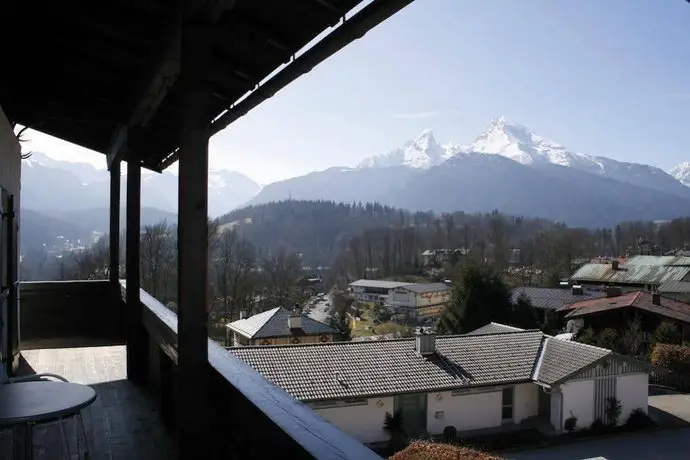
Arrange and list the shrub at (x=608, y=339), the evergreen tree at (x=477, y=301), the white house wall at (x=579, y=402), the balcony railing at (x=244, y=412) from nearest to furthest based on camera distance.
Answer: the balcony railing at (x=244, y=412) < the white house wall at (x=579, y=402) < the shrub at (x=608, y=339) < the evergreen tree at (x=477, y=301)

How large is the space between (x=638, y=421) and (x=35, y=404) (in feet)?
58.5

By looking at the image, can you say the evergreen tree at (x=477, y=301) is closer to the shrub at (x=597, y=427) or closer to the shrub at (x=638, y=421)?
the shrub at (x=638, y=421)

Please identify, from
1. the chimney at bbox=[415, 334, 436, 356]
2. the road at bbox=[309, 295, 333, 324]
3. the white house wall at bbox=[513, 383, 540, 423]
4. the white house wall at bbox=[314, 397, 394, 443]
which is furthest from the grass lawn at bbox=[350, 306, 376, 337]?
the white house wall at bbox=[314, 397, 394, 443]

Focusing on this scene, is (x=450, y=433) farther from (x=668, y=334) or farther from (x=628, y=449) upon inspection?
(x=668, y=334)

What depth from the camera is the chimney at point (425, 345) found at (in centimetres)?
1672

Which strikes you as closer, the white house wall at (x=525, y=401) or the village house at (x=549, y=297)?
the white house wall at (x=525, y=401)

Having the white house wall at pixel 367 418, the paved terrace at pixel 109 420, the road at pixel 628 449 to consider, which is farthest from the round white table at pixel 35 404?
the road at pixel 628 449

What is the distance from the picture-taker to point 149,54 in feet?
10.6

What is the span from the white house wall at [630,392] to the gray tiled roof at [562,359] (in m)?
1.05

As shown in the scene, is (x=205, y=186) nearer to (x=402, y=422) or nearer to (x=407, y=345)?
(x=402, y=422)

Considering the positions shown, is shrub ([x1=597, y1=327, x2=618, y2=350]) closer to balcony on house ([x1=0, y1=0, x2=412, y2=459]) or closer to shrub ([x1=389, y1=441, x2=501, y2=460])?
shrub ([x1=389, y1=441, x2=501, y2=460])

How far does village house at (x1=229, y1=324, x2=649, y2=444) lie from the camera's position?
47.3ft

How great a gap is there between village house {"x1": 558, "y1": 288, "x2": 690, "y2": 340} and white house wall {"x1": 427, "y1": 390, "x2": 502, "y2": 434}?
10.3 m

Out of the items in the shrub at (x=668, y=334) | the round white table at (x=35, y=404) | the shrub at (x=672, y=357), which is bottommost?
the shrub at (x=672, y=357)
